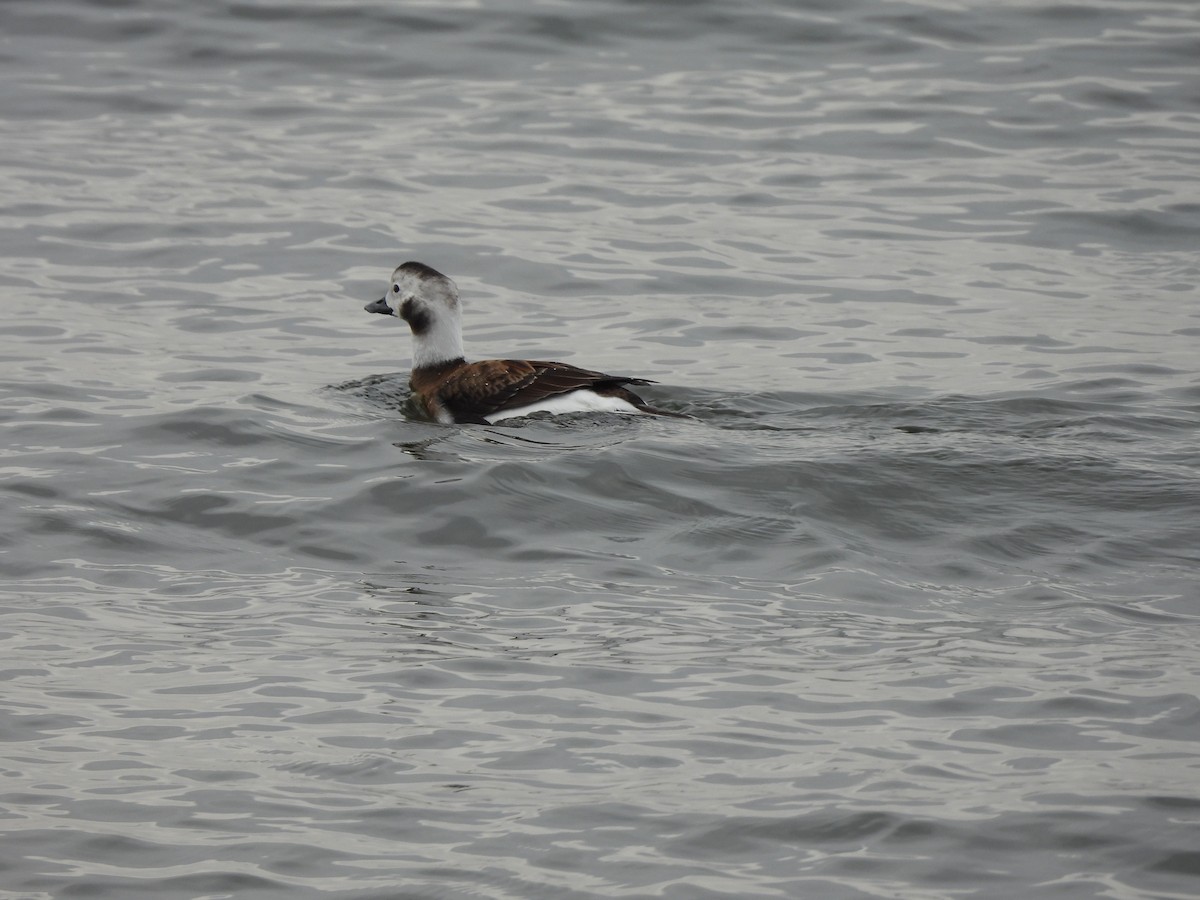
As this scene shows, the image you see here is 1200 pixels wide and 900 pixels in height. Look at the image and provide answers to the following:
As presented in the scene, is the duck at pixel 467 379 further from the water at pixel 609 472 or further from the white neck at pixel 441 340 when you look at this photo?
the water at pixel 609 472

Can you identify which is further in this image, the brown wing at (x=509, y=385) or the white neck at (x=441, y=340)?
the white neck at (x=441, y=340)

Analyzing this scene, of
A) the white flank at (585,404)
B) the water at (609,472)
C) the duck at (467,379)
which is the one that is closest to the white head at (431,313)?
the duck at (467,379)

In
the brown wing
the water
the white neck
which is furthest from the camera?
the white neck

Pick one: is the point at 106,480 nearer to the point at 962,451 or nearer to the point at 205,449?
the point at 205,449

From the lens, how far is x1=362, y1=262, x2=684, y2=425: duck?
33.0ft

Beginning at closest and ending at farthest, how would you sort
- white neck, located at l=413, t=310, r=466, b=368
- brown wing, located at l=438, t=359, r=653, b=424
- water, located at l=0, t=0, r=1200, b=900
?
1. water, located at l=0, t=0, r=1200, b=900
2. brown wing, located at l=438, t=359, r=653, b=424
3. white neck, located at l=413, t=310, r=466, b=368

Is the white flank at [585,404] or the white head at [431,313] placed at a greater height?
the white head at [431,313]

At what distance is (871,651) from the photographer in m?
6.57

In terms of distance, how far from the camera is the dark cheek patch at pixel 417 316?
11000mm

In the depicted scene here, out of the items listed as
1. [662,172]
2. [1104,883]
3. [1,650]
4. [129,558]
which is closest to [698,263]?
[662,172]

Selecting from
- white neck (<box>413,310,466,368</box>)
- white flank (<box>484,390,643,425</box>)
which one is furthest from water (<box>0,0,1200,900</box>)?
white neck (<box>413,310,466,368</box>)

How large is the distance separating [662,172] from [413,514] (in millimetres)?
7391

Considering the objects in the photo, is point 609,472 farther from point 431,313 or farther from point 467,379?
point 431,313

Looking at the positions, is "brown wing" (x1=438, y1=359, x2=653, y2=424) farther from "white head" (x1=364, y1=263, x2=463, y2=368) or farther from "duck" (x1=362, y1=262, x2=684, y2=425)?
"white head" (x1=364, y1=263, x2=463, y2=368)
